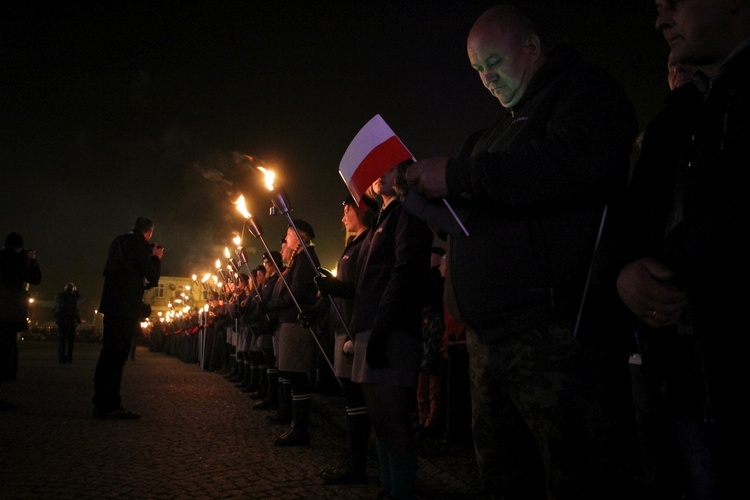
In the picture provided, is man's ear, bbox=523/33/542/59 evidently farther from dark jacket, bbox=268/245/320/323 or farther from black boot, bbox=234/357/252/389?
black boot, bbox=234/357/252/389

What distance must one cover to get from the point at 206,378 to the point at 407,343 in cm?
1221

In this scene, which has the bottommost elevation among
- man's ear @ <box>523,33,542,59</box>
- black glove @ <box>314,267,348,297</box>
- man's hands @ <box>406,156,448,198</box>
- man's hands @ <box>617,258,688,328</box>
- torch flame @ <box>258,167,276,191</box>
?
man's hands @ <box>617,258,688,328</box>

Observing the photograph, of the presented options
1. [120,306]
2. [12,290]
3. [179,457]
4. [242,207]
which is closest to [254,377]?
[120,306]

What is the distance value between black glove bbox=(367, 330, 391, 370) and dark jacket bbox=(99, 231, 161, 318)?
5479 mm

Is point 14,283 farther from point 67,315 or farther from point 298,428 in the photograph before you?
point 67,315

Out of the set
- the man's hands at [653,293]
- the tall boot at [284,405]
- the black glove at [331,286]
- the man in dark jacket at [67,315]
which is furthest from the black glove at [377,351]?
the man in dark jacket at [67,315]

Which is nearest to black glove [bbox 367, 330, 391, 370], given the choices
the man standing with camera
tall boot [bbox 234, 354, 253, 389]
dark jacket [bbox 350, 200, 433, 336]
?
dark jacket [bbox 350, 200, 433, 336]

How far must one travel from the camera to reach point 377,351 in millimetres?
3365

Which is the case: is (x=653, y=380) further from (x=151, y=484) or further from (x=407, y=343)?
(x=151, y=484)

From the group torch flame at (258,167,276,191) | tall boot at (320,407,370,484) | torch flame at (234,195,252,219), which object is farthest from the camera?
torch flame at (234,195,252,219)

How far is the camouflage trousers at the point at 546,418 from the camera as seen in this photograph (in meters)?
1.73

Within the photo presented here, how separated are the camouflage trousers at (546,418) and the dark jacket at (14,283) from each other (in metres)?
8.93

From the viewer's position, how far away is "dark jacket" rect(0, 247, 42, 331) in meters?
8.81

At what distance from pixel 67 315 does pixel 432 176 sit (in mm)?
19023
